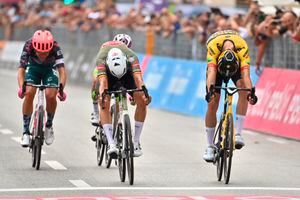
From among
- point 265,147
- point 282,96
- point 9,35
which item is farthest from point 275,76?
point 9,35

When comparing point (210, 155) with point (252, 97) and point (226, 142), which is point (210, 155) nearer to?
point (226, 142)

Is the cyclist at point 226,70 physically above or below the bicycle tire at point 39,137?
above

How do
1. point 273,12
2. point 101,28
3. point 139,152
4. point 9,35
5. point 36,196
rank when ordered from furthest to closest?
point 9,35
point 101,28
point 273,12
point 139,152
point 36,196

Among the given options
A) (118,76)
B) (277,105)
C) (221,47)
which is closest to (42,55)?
(118,76)

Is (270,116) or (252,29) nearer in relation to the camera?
(270,116)

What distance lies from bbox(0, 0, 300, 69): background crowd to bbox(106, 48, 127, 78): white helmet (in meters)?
6.89

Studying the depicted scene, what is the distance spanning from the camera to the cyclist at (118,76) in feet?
45.3

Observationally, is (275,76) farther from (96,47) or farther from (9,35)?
(9,35)

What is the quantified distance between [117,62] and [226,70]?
127 cm

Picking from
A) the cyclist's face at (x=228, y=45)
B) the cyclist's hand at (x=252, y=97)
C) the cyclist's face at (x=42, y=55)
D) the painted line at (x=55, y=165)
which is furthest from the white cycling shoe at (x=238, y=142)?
the cyclist's face at (x=42, y=55)

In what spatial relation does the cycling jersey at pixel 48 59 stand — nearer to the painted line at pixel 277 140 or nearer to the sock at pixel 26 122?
the sock at pixel 26 122

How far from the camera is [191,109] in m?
25.4

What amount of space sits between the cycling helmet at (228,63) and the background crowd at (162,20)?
658cm

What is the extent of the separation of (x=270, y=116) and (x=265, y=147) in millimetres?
2361
